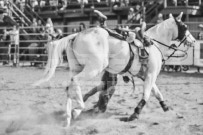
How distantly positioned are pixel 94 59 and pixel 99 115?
1.08 m

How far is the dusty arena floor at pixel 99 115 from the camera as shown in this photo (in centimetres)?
454

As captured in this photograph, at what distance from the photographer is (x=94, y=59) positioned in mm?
4969

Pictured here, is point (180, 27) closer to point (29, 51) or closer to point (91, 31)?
point (91, 31)

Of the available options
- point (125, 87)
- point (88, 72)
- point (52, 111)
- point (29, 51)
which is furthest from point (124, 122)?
point (29, 51)

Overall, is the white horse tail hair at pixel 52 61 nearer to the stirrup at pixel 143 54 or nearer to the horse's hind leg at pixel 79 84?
the horse's hind leg at pixel 79 84

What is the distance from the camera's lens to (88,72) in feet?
16.3

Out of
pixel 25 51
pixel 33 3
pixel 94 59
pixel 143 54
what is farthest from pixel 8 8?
pixel 94 59

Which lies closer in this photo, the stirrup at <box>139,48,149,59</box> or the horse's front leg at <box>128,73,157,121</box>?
the horse's front leg at <box>128,73,157,121</box>

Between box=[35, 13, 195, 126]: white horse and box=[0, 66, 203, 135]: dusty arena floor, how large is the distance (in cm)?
29

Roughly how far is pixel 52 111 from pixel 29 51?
9.42 metres

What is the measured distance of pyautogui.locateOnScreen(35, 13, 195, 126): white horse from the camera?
4926 millimetres

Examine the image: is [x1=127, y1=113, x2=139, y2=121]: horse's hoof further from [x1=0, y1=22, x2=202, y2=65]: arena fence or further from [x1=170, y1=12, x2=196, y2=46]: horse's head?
[x1=0, y1=22, x2=202, y2=65]: arena fence

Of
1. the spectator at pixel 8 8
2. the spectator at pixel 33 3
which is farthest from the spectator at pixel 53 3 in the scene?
the spectator at pixel 8 8

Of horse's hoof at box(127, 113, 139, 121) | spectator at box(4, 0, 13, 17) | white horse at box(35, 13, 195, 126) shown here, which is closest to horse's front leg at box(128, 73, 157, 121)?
white horse at box(35, 13, 195, 126)
